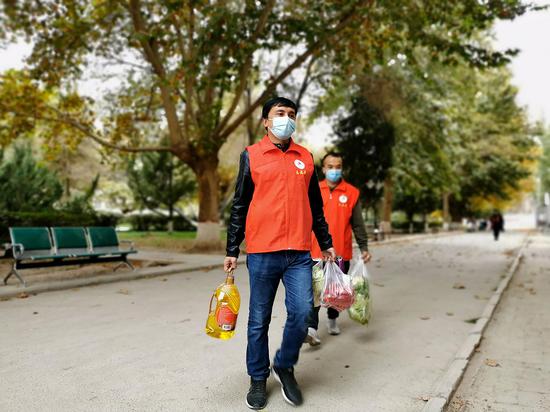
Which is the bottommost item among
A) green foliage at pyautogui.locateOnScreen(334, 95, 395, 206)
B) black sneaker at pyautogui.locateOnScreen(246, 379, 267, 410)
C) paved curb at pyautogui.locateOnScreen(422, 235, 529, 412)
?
paved curb at pyautogui.locateOnScreen(422, 235, 529, 412)

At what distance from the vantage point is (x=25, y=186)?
18578 millimetres

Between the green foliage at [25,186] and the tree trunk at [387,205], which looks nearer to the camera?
the green foliage at [25,186]

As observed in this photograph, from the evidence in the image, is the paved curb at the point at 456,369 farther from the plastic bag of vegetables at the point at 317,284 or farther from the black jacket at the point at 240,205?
the black jacket at the point at 240,205

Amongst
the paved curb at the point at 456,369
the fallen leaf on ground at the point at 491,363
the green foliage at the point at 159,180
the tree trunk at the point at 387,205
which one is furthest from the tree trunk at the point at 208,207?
the fallen leaf on ground at the point at 491,363

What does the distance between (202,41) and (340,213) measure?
892 cm

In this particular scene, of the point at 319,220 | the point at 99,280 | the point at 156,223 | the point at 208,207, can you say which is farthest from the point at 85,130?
the point at 156,223

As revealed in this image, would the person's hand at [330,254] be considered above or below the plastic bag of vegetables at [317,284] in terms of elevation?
above

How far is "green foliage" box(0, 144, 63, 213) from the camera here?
1816 centimetres

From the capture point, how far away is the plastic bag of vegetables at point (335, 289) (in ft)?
13.9

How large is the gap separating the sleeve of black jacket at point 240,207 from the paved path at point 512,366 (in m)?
2.05

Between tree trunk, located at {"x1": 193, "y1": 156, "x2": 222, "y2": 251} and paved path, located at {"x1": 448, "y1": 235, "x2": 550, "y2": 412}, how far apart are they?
11121 millimetres

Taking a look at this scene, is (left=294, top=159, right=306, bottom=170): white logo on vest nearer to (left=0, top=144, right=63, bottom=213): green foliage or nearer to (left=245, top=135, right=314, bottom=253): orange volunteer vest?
(left=245, top=135, right=314, bottom=253): orange volunteer vest

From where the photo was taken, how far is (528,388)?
14.1ft

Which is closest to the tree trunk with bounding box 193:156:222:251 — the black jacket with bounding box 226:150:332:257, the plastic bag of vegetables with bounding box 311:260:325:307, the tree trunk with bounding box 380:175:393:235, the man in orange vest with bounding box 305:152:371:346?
the man in orange vest with bounding box 305:152:371:346
